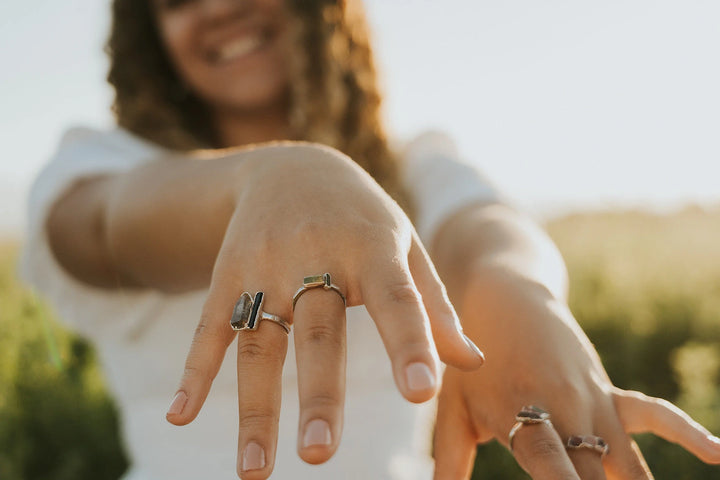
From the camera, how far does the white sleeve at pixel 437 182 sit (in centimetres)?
172

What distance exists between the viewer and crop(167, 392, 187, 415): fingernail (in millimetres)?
731

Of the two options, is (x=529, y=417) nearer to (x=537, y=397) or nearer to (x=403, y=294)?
(x=537, y=397)

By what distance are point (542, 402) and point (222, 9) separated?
1.84 m

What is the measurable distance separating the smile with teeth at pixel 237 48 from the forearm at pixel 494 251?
3.66 ft

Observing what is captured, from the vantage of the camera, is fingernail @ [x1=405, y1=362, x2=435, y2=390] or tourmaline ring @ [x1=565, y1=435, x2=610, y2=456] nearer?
fingernail @ [x1=405, y1=362, x2=435, y2=390]

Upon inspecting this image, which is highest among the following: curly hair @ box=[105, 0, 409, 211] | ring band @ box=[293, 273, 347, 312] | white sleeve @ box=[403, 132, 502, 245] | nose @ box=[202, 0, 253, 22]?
nose @ box=[202, 0, 253, 22]

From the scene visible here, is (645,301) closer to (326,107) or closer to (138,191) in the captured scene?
(326,107)

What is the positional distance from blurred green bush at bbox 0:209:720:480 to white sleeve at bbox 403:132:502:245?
2.00 m

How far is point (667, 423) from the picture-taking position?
3.24ft

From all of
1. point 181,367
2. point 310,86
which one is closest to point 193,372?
point 181,367

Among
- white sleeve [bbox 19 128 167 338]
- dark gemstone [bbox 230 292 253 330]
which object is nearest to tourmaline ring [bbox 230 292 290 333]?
dark gemstone [bbox 230 292 253 330]

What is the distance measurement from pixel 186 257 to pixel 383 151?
3.55 ft

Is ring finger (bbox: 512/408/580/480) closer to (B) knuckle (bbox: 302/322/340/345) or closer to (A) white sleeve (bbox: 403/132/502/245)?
(B) knuckle (bbox: 302/322/340/345)

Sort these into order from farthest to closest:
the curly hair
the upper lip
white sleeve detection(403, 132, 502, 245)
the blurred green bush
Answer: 1. the blurred green bush
2. the upper lip
3. the curly hair
4. white sleeve detection(403, 132, 502, 245)
